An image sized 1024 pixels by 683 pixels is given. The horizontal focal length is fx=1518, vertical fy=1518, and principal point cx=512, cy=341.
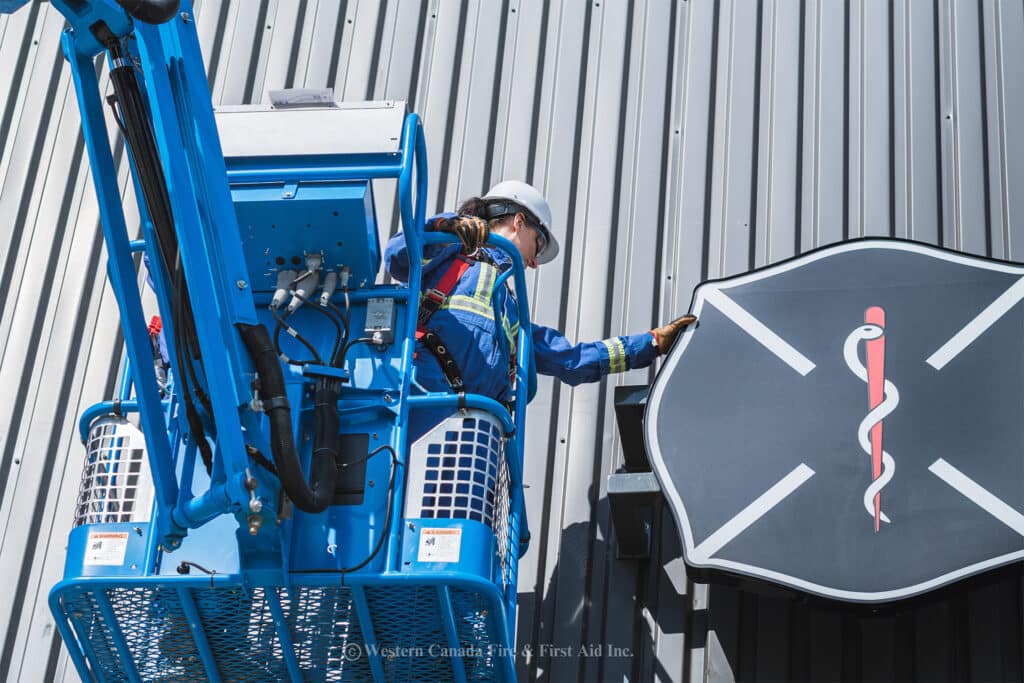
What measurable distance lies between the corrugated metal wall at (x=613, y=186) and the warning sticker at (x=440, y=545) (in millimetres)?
2404

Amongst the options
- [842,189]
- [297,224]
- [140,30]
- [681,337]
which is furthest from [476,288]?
[842,189]

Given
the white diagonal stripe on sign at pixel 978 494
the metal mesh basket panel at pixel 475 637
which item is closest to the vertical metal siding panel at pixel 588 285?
the metal mesh basket panel at pixel 475 637

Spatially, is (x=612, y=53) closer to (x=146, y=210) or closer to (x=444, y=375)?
(x=444, y=375)

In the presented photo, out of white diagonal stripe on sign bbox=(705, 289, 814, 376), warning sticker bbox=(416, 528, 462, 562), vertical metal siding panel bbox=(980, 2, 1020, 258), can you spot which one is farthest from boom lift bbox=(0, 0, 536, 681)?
vertical metal siding panel bbox=(980, 2, 1020, 258)

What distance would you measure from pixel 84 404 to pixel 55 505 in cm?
75

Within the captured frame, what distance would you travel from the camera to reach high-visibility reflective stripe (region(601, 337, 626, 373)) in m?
8.93

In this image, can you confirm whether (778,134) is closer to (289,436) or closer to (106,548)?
(289,436)

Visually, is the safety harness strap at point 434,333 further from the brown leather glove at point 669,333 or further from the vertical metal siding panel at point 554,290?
the vertical metal siding panel at point 554,290

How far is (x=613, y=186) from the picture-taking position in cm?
1062

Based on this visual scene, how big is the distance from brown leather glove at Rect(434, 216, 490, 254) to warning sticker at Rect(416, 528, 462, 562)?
5.65ft

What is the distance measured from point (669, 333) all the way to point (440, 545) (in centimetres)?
293

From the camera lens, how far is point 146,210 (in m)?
6.74

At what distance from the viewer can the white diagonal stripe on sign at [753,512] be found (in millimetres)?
8297

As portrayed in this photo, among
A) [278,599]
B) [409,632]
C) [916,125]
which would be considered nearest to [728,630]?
[409,632]
